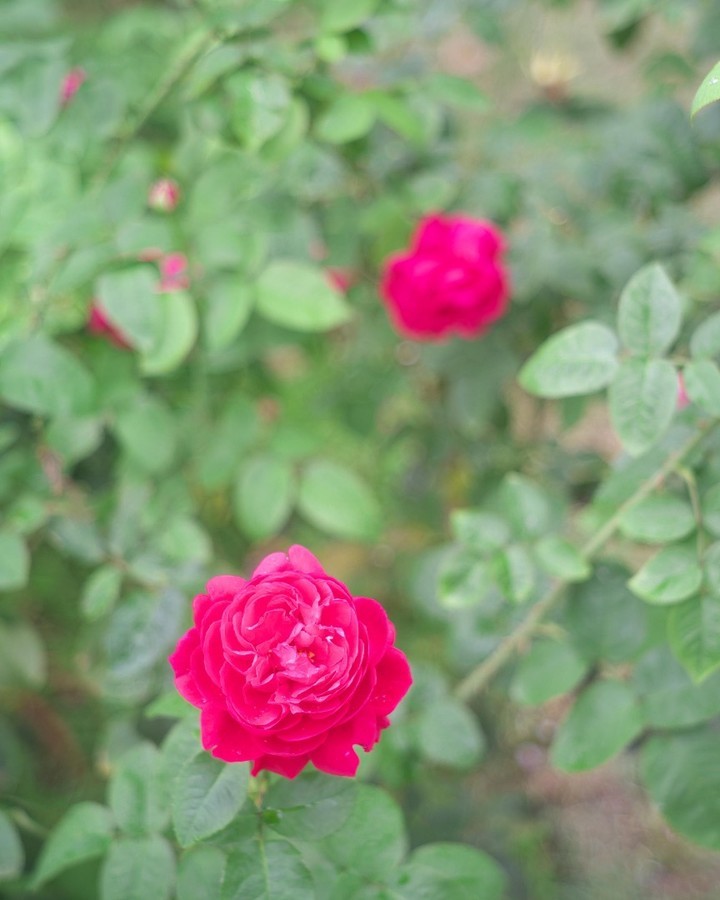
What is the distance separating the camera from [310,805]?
63 cm

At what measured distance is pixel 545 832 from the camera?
155cm

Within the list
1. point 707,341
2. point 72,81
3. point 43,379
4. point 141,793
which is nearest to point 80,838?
point 141,793

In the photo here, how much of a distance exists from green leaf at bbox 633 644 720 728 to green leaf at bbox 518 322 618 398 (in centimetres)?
28

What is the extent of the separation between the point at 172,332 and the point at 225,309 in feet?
0.22

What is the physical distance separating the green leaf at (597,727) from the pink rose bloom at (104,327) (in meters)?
0.67

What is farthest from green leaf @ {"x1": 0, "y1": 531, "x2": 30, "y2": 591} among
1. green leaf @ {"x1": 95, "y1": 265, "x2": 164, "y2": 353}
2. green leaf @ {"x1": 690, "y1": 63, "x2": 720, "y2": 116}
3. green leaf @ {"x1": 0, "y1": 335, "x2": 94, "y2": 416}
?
green leaf @ {"x1": 690, "y1": 63, "x2": 720, "y2": 116}

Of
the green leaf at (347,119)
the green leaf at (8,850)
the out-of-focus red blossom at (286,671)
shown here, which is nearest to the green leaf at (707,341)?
the out-of-focus red blossom at (286,671)

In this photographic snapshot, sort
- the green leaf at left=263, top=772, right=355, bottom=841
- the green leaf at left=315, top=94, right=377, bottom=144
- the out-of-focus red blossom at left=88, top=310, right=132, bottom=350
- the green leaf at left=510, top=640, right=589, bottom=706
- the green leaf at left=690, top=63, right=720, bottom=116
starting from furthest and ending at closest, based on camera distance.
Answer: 1. the out-of-focus red blossom at left=88, top=310, right=132, bottom=350
2. the green leaf at left=315, top=94, right=377, bottom=144
3. the green leaf at left=510, top=640, right=589, bottom=706
4. the green leaf at left=263, top=772, right=355, bottom=841
5. the green leaf at left=690, top=63, right=720, bottom=116

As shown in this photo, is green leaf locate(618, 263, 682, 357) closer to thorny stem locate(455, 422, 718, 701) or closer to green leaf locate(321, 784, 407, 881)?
thorny stem locate(455, 422, 718, 701)

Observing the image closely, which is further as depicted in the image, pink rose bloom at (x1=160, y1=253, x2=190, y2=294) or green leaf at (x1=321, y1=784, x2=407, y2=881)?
pink rose bloom at (x1=160, y1=253, x2=190, y2=294)

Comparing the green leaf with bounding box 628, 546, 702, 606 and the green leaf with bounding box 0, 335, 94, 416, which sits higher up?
the green leaf with bounding box 0, 335, 94, 416

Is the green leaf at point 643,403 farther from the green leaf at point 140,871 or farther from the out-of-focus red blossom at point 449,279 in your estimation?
the green leaf at point 140,871

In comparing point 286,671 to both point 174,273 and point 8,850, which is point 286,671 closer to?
point 8,850

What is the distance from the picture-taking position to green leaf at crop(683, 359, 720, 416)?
0.67m
